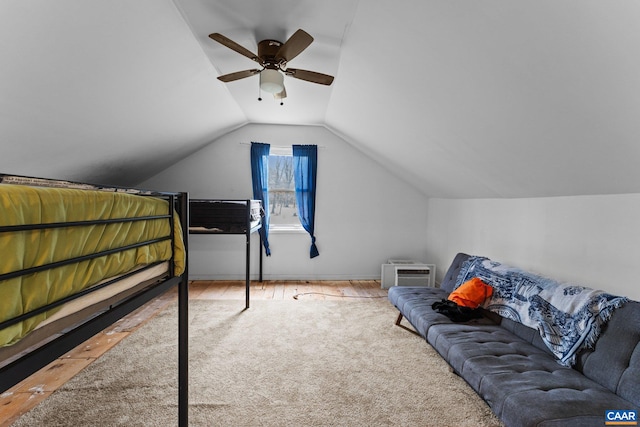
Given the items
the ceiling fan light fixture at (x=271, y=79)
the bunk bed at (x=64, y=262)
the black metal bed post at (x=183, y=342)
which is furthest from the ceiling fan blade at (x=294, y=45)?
the bunk bed at (x=64, y=262)

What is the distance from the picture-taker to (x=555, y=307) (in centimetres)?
196

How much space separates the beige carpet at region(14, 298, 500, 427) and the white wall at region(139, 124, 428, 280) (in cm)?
167

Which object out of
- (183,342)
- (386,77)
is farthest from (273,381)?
(386,77)

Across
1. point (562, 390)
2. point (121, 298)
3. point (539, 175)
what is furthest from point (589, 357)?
point (121, 298)

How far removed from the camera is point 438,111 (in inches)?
93.5

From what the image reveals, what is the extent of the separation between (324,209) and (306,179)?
1.74ft

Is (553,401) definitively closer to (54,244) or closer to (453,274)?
(453,274)

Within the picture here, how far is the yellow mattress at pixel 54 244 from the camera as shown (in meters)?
0.75

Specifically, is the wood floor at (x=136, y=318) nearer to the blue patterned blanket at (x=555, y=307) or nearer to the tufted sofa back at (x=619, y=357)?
the blue patterned blanket at (x=555, y=307)

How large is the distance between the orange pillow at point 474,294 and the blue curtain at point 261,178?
9.39 feet

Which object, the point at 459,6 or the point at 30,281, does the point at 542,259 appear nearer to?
the point at 459,6

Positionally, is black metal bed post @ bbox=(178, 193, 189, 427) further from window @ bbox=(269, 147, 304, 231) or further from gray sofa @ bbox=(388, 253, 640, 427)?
window @ bbox=(269, 147, 304, 231)

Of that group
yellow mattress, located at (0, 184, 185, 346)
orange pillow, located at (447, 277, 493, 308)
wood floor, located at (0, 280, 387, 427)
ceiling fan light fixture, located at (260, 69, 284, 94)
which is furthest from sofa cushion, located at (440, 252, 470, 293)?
yellow mattress, located at (0, 184, 185, 346)

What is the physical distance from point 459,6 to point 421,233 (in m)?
3.84
